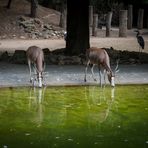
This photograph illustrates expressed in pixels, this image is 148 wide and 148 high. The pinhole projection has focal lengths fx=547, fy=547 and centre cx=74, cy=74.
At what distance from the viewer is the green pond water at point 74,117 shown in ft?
27.7

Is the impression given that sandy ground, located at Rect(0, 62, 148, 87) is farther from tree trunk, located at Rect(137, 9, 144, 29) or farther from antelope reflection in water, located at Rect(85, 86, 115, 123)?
tree trunk, located at Rect(137, 9, 144, 29)

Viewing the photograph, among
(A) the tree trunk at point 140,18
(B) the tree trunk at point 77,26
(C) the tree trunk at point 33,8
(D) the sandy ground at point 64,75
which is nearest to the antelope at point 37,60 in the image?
(D) the sandy ground at point 64,75

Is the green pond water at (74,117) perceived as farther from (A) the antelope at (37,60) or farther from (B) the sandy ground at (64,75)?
(B) the sandy ground at (64,75)

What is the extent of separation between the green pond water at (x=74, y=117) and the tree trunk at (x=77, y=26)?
20.0ft

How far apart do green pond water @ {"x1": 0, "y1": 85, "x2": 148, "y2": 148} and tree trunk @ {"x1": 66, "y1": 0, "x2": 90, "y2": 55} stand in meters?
6.10

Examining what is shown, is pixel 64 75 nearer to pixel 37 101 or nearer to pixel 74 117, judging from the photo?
pixel 37 101

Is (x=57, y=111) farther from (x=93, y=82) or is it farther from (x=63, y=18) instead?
(x=63, y=18)

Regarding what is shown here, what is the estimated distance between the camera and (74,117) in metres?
10.3

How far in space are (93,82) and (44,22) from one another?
20.0 meters

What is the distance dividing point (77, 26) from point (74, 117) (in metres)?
9.83

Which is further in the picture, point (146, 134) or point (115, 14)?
point (115, 14)

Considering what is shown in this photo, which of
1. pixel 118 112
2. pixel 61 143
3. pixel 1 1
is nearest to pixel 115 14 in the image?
pixel 1 1

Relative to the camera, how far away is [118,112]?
427 inches

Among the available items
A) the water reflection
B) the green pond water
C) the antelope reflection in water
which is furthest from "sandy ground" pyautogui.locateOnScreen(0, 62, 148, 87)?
the antelope reflection in water
